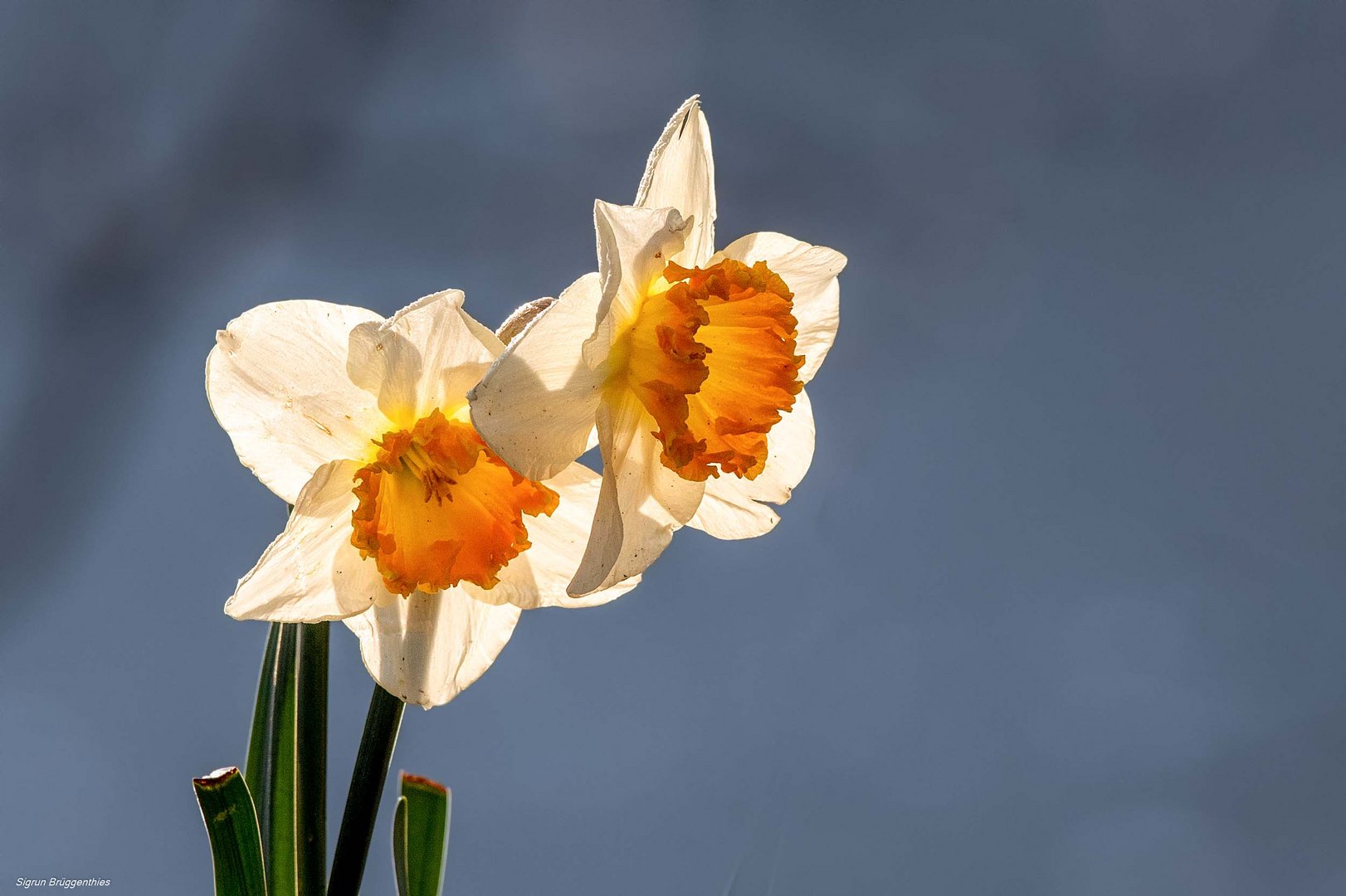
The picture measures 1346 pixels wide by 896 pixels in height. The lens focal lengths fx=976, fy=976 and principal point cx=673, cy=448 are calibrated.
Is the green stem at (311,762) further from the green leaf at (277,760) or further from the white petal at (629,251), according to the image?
the white petal at (629,251)

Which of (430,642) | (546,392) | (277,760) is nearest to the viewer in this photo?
(546,392)

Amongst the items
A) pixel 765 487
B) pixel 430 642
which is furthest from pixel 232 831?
pixel 765 487

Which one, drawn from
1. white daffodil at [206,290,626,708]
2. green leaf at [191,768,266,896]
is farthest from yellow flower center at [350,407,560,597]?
green leaf at [191,768,266,896]

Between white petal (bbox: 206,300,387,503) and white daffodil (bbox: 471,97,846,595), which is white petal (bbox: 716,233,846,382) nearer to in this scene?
white daffodil (bbox: 471,97,846,595)

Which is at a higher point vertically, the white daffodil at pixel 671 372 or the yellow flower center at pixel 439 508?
the white daffodil at pixel 671 372

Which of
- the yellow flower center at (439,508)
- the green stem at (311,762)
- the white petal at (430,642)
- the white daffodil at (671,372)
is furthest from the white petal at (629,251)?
the green stem at (311,762)

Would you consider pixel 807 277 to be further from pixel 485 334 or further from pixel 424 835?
pixel 424 835
